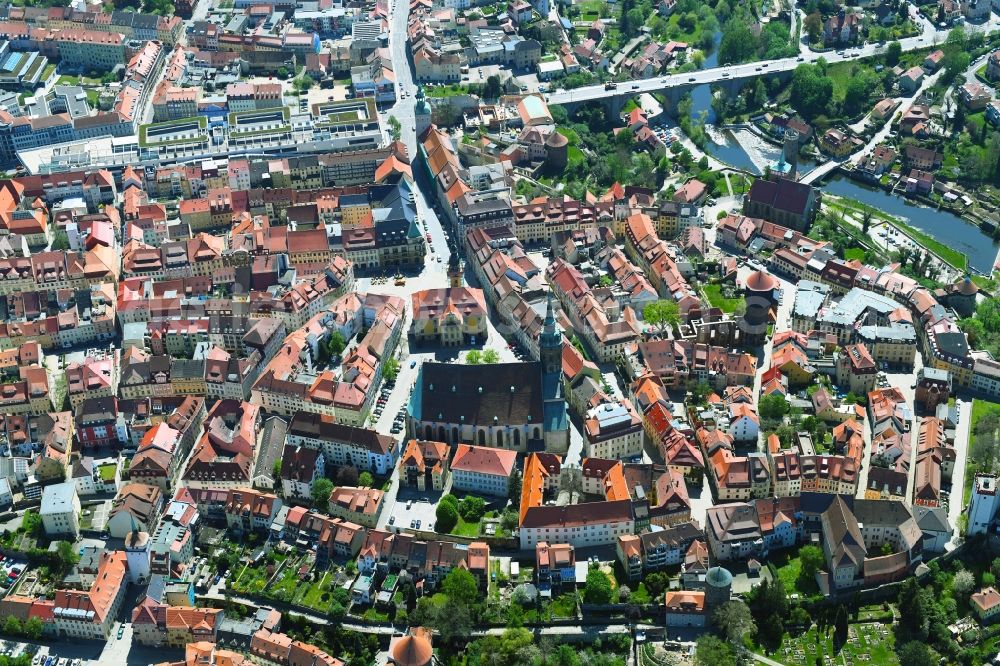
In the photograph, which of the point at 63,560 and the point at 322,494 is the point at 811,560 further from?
the point at 63,560

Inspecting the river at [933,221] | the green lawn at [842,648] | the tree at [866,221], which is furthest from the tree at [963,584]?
the tree at [866,221]

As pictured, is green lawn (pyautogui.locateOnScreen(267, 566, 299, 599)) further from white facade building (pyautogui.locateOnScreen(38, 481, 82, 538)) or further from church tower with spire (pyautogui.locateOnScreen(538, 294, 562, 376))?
church tower with spire (pyautogui.locateOnScreen(538, 294, 562, 376))

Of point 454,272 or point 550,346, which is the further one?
point 454,272

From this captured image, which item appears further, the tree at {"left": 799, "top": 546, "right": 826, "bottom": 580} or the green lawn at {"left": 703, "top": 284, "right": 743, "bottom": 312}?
the green lawn at {"left": 703, "top": 284, "right": 743, "bottom": 312}

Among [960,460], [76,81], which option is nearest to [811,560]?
[960,460]

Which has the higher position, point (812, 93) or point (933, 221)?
point (812, 93)

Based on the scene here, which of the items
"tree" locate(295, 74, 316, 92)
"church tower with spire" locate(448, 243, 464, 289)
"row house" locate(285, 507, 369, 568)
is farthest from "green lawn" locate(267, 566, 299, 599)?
"tree" locate(295, 74, 316, 92)

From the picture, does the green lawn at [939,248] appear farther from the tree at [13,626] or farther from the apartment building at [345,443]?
the tree at [13,626]
